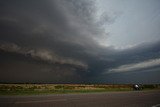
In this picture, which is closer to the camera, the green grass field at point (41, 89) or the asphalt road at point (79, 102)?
the asphalt road at point (79, 102)

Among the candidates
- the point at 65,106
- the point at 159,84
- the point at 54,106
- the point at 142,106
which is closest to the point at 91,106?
the point at 65,106

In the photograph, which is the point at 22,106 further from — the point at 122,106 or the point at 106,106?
the point at 122,106

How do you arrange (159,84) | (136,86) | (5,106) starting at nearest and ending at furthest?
(5,106), (136,86), (159,84)

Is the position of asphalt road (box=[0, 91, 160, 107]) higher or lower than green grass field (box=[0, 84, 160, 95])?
lower

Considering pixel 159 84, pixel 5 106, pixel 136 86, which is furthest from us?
pixel 159 84

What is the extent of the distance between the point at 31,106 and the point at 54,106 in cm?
147

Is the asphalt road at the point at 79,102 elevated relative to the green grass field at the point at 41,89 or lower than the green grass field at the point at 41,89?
lower

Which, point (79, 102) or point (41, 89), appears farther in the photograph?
point (41, 89)

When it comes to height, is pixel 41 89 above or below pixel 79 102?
above

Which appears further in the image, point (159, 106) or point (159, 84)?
point (159, 84)

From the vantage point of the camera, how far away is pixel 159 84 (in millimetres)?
58375

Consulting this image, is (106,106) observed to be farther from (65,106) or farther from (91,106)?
(65,106)

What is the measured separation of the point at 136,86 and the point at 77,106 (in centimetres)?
3325

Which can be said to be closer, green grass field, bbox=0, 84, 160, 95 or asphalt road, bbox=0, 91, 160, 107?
asphalt road, bbox=0, 91, 160, 107
